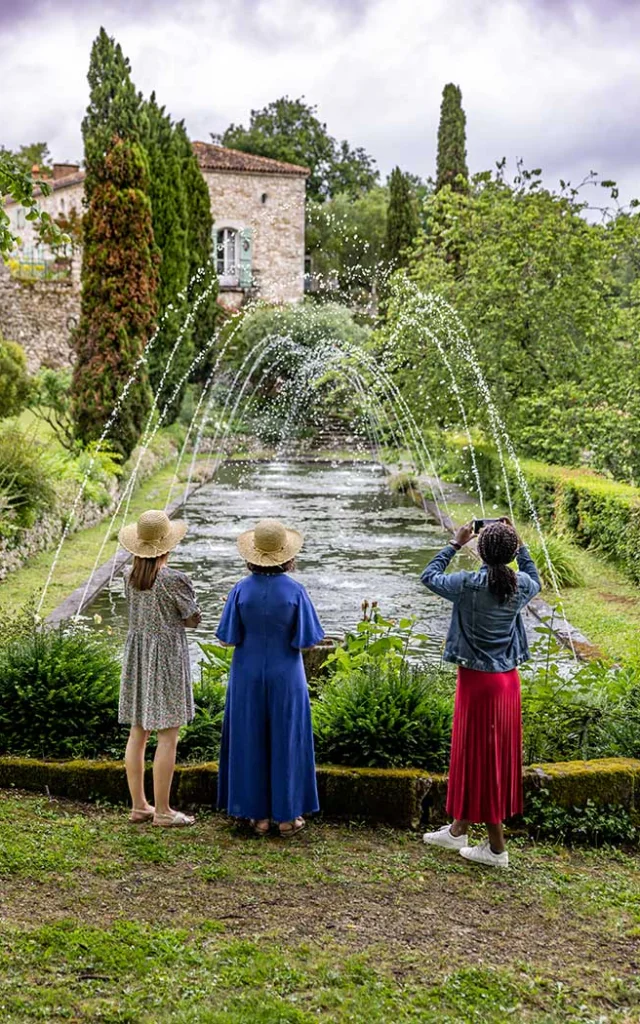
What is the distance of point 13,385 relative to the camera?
16.3 metres

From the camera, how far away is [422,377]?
17562mm

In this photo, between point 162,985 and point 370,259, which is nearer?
point 162,985

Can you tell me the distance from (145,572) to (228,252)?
33.9 meters

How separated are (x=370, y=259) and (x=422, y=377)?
27.8m

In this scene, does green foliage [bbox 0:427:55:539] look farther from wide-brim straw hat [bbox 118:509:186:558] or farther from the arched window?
the arched window

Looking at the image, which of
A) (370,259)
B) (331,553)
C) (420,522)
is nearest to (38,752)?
(331,553)

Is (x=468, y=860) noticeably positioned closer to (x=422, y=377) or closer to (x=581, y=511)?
(x=581, y=511)

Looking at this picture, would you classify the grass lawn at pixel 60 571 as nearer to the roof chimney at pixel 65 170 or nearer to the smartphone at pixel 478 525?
the smartphone at pixel 478 525

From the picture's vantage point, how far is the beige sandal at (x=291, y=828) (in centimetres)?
462

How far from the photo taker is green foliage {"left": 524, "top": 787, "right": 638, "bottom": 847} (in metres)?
4.75

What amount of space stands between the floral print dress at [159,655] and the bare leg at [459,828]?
1.24m

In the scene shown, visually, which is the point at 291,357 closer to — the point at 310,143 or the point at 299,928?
the point at 310,143

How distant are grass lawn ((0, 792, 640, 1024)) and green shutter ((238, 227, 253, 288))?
33.1m

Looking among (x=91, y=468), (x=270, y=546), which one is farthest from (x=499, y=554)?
(x=91, y=468)
